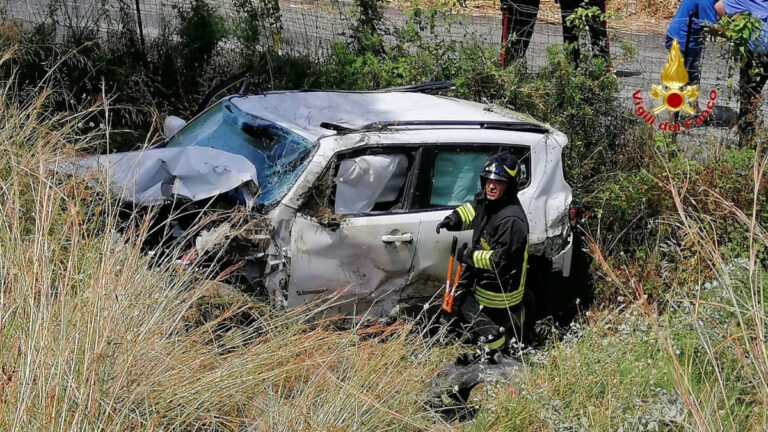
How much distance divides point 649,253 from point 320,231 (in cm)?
296

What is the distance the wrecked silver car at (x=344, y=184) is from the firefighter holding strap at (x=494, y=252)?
0.18 m

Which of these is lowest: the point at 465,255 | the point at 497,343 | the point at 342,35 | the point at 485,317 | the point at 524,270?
the point at 497,343

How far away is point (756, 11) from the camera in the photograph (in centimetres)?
831

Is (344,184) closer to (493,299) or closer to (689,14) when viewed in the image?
(493,299)

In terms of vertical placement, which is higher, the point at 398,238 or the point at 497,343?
the point at 398,238

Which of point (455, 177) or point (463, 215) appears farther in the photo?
point (455, 177)

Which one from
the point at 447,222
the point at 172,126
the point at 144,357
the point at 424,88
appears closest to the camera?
the point at 144,357

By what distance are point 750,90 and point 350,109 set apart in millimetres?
3427

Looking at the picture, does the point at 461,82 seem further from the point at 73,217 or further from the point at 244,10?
the point at 73,217

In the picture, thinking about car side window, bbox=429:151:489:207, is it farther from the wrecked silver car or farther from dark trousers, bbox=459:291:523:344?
dark trousers, bbox=459:291:523:344

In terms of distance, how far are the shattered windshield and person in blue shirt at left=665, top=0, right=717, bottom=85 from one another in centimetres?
390

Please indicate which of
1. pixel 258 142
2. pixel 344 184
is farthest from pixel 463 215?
pixel 258 142

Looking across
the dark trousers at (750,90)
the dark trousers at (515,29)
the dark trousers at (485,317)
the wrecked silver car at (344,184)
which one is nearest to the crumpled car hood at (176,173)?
the wrecked silver car at (344,184)

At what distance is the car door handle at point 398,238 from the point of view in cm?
542
